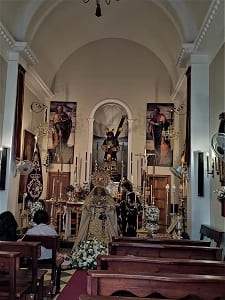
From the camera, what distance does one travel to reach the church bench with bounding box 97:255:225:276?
3.43 meters

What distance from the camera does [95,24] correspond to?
12.2 metres

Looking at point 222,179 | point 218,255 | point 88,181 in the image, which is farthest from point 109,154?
point 218,255

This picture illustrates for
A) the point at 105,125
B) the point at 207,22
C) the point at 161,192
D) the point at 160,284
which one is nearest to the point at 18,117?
the point at 207,22

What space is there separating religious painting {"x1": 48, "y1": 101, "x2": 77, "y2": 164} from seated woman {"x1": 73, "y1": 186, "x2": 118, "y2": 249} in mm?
5408

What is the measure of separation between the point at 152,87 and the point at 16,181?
7.34 m

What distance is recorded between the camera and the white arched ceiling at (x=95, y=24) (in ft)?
26.7

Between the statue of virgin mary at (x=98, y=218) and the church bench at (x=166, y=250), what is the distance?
3011mm

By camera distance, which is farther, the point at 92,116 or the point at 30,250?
the point at 92,116

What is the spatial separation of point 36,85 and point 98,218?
5681 mm

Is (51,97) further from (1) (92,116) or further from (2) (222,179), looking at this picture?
(2) (222,179)

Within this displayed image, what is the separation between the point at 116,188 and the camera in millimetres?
11898

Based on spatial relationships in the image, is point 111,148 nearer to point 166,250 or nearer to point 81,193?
point 81,193

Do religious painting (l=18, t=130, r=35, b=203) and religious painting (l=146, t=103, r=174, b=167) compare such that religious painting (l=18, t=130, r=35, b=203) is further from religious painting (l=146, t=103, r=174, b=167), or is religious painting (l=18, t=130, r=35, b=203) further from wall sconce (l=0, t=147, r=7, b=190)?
religious painting (l=146, t=103, r=174, b=167)

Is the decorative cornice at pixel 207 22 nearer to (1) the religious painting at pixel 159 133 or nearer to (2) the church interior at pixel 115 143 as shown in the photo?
(2) the church interior at pixel 115 143
